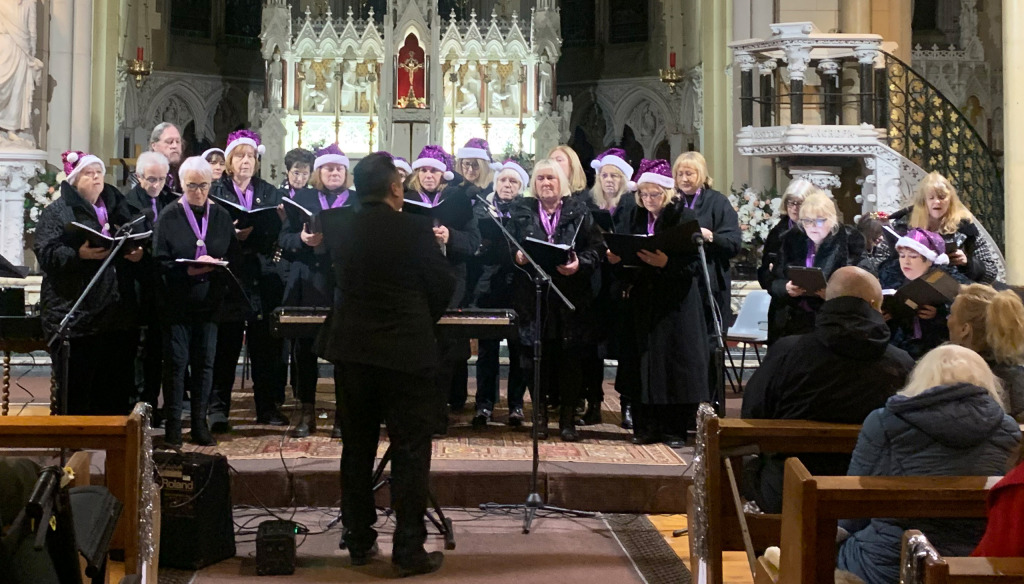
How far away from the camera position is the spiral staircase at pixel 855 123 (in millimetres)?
9094

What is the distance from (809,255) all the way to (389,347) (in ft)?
9.65

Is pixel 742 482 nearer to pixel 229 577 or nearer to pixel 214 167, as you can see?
pixel 229 577

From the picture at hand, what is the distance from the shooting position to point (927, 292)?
5.48 meters

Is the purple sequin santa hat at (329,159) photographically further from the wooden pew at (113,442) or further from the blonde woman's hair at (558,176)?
the wooden pew at (113,442)

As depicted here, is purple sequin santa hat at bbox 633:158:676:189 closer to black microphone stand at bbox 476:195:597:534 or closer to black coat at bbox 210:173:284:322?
black microphone stand at bbox 476:195:597:534

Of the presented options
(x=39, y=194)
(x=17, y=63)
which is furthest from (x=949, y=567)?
(x=17, y=63)

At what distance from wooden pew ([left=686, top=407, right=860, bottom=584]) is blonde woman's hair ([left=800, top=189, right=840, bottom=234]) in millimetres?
2610

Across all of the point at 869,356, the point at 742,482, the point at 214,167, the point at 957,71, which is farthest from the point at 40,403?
the point at 957,71

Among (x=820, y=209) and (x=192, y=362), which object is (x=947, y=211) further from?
(x=192, y=362)

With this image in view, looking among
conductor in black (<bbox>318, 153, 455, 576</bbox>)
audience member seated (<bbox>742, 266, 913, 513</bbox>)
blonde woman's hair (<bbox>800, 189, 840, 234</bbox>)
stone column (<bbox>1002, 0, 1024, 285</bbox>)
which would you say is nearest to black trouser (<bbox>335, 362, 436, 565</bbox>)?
conductor in black (<bbox>318, 153, 455, 576</bbox>)

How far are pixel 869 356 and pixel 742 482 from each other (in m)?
0.65

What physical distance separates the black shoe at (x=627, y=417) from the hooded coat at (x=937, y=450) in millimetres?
3573

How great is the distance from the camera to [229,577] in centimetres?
425

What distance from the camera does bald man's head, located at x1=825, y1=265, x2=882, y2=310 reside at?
3.87 metres
